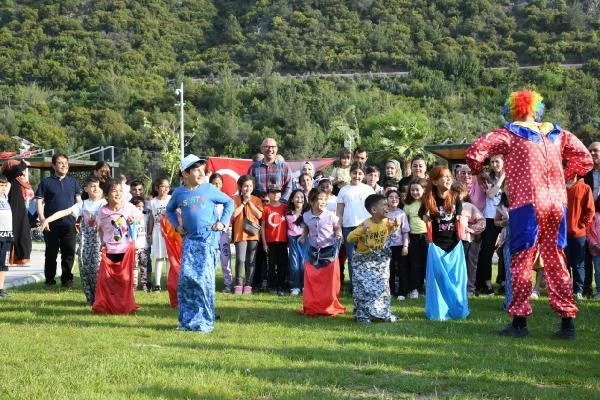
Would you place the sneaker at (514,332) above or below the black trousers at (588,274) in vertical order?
below

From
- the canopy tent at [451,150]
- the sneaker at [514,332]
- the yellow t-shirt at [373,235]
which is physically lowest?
the sneaker at [514,332]

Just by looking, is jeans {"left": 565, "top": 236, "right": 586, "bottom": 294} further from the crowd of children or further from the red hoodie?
the red hoodie

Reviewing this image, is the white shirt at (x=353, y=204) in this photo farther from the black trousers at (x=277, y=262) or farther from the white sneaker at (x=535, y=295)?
the white sneaker at (x=535, y=295)

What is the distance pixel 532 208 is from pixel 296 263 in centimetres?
459

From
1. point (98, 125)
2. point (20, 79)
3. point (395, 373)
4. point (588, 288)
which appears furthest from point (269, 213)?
point (20, 79)

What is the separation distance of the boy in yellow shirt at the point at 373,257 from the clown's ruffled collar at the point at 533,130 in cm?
172

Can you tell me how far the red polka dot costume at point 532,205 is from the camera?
748cm

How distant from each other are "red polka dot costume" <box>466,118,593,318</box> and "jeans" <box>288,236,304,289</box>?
4274mm

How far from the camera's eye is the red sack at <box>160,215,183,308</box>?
9.69 metres

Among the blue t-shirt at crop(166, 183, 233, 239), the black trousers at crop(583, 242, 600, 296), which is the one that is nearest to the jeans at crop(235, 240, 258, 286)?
the blue t-shirt at crop(166, 183, 233, 239)

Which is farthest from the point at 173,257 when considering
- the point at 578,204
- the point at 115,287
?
the point at 578,204

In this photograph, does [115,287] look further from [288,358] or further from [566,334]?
[566,334]

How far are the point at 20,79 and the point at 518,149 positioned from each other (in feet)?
238

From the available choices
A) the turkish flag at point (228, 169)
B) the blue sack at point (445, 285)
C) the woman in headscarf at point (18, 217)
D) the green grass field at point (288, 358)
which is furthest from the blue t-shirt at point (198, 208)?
the turkish flag at point (228, 169)
